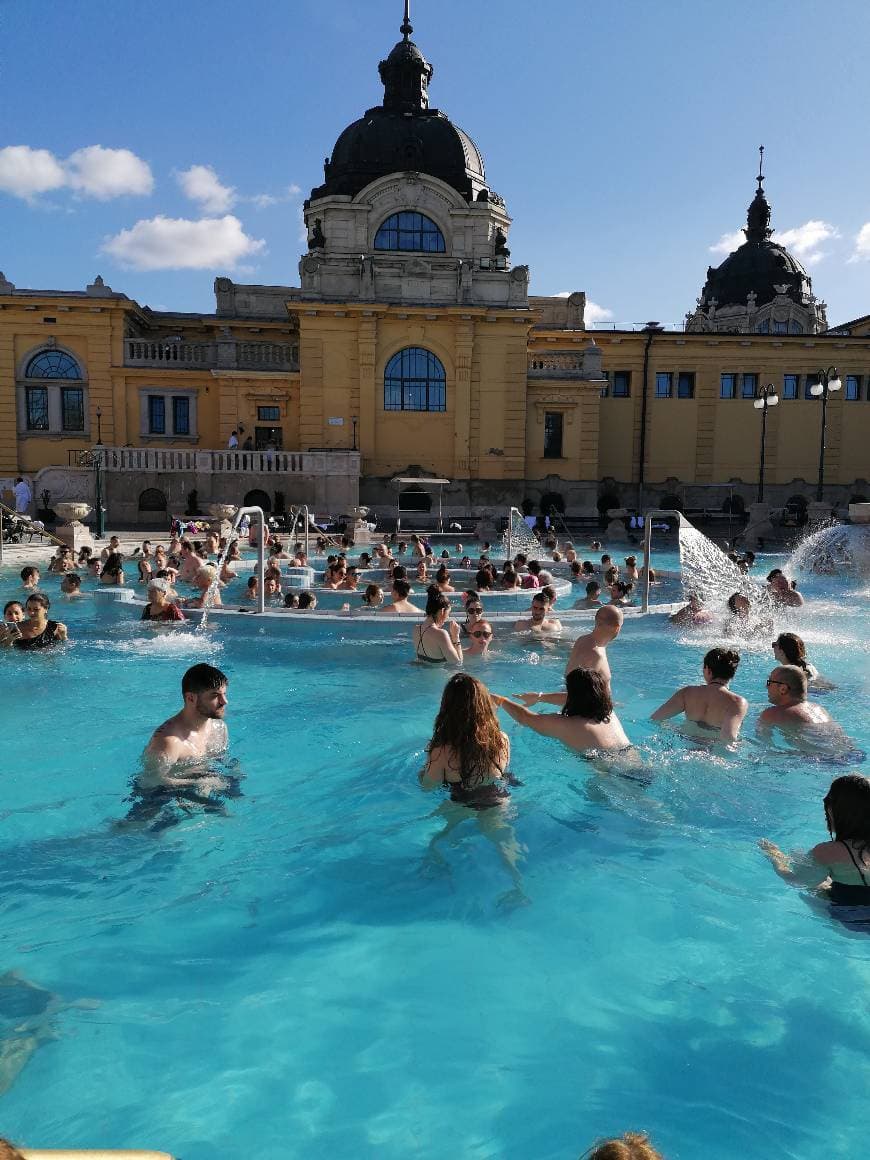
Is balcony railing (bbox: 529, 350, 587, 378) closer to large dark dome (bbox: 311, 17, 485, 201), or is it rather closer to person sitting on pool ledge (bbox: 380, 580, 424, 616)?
large dark dome (bbox: 311, 17, 485, 201)

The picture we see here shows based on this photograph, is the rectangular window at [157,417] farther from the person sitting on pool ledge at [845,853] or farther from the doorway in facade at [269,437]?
the person sitting on pool ledge at [845,853]

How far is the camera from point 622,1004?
4.39 m

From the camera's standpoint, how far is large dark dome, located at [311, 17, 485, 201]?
37375 mm

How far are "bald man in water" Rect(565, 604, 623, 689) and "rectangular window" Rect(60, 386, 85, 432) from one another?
32166mm

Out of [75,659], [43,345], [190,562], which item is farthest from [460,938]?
[43,345]

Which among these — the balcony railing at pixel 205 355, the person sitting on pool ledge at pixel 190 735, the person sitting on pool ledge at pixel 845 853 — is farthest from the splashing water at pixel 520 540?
the person sitting on pool ledge at pixel 845 853

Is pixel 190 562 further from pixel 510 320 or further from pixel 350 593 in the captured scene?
pixel 510 320

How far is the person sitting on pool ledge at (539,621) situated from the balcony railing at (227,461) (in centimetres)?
2024

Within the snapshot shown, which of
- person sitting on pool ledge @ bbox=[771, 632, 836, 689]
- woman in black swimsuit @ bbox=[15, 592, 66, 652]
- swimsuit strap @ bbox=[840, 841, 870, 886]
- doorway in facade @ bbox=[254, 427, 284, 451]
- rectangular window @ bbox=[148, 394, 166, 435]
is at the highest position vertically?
rectangular window @ bbox=[148, 394, 166, 435]

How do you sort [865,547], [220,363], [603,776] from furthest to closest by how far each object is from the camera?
[220,363] → [865,547] → [603,776]

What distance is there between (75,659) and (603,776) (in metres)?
7.39

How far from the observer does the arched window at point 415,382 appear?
35.1m

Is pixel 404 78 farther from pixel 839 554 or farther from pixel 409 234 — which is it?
pixel 839 554

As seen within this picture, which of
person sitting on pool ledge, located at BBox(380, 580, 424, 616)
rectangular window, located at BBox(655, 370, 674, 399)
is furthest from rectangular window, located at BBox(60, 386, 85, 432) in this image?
person sitting on pool ledge, located at BBox(380, 580, 424, 616)
